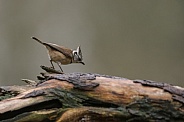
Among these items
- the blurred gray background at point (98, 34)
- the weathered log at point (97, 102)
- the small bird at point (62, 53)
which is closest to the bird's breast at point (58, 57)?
the small bird at point (62, 53)

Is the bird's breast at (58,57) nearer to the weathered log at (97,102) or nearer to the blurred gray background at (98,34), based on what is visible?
the weathered log at (97,102)

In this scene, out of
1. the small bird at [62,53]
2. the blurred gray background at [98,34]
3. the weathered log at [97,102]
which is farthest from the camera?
the blurred gray background at [98,34]

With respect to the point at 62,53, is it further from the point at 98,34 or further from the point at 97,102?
the point at 98,34

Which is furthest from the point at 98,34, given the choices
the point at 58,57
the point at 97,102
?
the point at 97,102

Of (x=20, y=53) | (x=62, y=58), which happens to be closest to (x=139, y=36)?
(x=20, y=53)

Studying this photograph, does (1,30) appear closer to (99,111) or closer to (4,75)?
(4,75)

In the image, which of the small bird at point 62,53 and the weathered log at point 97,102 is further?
the small bird at point 62,53
